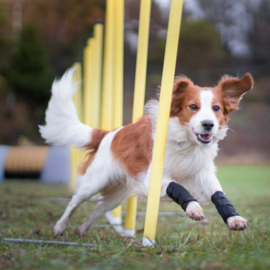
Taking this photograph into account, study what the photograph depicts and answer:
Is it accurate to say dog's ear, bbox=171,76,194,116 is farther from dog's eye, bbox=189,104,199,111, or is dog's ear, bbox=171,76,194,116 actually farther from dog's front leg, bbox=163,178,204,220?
dog's front leg, bbox=163,178,204,220

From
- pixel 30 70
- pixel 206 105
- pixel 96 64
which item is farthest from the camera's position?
pixel 30 70

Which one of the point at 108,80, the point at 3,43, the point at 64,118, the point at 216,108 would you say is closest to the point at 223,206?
the point at 216,108

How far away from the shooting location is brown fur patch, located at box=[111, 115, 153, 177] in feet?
11.2

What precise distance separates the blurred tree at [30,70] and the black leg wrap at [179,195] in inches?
697

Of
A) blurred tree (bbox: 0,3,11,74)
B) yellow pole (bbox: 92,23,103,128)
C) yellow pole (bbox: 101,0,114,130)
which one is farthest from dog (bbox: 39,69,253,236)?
blurred tree (bbox: 0,3,11,74)

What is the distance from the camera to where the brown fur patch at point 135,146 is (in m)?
3.40

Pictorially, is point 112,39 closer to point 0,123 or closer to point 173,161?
point 173,161

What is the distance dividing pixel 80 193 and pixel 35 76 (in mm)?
17398

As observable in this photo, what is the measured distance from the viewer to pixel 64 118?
4.34m

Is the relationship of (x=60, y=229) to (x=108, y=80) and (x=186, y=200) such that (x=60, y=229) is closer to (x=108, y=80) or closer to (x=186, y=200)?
(x=186, y=200)

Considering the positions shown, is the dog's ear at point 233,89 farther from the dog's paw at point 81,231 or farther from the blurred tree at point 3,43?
the blurred tree at point 3,43

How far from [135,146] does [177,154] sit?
1.52 feet

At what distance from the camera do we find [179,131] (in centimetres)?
320

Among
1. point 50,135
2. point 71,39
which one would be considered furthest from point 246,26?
point 50,135
